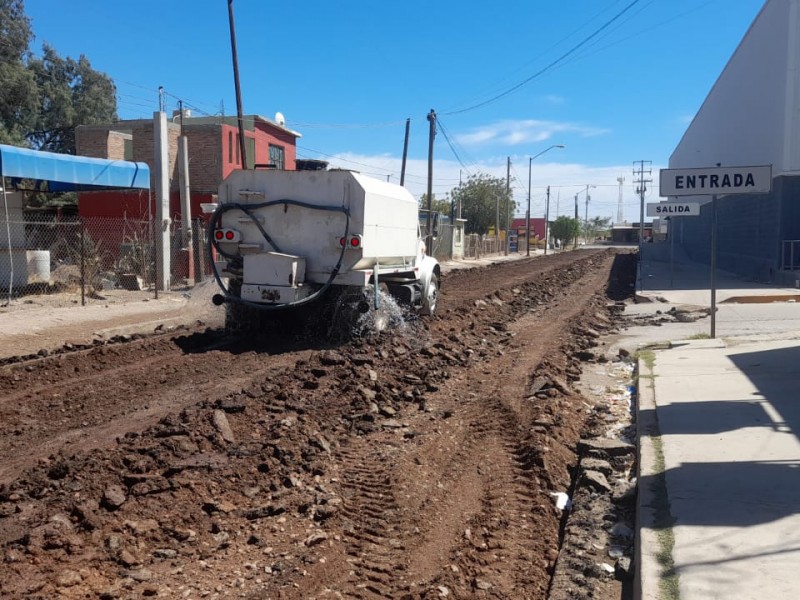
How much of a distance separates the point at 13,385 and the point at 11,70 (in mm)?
44877

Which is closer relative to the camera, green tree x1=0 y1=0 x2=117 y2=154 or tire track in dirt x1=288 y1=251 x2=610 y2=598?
tire track in dirt x1=288 y1=251 x2=610 y2=598

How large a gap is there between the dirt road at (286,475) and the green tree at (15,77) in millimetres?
42734

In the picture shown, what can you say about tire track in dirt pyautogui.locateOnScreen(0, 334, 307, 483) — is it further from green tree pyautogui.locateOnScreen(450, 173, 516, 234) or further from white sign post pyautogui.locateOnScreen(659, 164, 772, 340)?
green tree pyautogui.locateOnScreen(450, 173, 516, 234)

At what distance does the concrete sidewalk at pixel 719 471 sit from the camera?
4.19 metres

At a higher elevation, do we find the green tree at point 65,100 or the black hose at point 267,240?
the green tree at point 65,100

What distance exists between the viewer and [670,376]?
989 centimetres

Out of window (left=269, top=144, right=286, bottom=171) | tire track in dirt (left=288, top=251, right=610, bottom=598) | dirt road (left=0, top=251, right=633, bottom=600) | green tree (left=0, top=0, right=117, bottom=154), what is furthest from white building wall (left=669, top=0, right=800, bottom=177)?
green tree (left=0, top=0, right=117, bottom=154)

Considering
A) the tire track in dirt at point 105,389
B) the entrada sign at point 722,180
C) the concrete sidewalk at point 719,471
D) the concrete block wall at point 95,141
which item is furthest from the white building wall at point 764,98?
the concrete block wall at point 95,141

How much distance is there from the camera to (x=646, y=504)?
5293 millimetres

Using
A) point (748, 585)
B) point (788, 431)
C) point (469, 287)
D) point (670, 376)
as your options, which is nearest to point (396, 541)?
point (748, 585)

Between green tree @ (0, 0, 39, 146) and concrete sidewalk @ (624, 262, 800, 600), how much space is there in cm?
4528

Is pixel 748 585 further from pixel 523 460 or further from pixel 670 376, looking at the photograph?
pixel 670 376

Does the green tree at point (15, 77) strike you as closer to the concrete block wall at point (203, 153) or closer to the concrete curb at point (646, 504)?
the concrete block wall at point (203, 153)

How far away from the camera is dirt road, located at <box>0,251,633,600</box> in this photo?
14.8 ft
